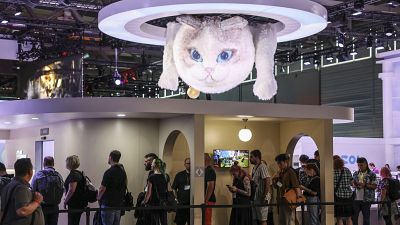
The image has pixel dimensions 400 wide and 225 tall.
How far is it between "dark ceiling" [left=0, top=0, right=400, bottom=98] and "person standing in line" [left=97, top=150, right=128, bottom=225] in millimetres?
6338

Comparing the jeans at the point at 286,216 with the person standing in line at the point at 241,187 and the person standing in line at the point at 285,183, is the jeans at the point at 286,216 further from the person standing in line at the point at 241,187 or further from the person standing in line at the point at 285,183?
the person standing in line at the point at 241,187

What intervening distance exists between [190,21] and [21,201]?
2.75m

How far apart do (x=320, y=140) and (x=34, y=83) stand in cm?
814

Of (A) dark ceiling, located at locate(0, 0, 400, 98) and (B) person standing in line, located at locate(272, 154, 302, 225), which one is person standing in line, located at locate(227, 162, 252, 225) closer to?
(B) person standing in line, located at locate(272, 154, 302, 225)

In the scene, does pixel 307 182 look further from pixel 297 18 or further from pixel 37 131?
pixel 37 131

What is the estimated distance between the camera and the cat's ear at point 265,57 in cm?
793

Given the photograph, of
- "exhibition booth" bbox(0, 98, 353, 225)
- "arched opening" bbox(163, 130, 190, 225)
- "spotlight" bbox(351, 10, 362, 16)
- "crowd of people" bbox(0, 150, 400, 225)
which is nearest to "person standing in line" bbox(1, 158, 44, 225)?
"crowd of people" bbox(0, 150, 400, 225)

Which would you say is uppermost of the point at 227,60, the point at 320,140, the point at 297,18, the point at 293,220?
the point at 297,18

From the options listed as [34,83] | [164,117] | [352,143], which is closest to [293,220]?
[164,117]

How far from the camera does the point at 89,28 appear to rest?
18.3 m

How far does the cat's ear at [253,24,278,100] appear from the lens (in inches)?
312

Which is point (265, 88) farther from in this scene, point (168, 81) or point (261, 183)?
point (261, 183)

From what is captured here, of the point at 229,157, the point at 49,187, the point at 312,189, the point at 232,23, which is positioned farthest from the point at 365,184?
the point at 49,187

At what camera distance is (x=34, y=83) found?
17.2 m
